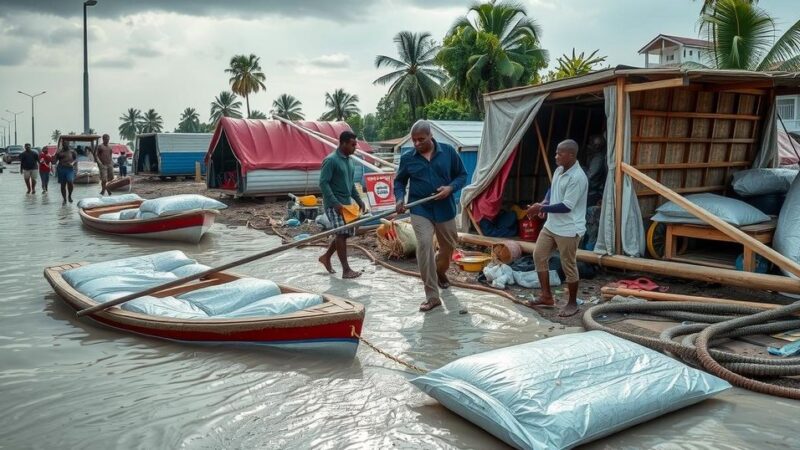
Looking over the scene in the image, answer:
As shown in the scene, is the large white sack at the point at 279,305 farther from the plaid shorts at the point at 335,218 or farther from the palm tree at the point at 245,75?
the palm tree at the point at 245,75

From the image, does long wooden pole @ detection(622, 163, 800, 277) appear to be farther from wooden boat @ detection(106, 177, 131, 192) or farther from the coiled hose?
wooden boat @ detection(106, 177, 131, 192)

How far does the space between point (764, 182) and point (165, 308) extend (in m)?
7.59

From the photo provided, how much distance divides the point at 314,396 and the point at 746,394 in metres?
2.87

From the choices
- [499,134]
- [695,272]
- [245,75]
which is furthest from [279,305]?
[245,75]

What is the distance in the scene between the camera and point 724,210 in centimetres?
731

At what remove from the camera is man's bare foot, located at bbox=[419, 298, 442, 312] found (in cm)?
640

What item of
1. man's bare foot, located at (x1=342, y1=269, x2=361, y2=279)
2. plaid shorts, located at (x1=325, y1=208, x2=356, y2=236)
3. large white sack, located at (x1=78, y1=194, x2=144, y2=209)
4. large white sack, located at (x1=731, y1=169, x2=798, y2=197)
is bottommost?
man's bare foot, located at (x1=342, y1=269, x2=361, y2=279)

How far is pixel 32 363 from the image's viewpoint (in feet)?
16.7

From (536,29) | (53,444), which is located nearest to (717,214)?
(53,444)

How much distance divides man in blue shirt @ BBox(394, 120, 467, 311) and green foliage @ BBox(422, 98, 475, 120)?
90.7 ft

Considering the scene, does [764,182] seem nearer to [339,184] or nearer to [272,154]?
[339,184]

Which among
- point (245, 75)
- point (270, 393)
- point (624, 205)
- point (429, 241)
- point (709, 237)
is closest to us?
point (270, 393)

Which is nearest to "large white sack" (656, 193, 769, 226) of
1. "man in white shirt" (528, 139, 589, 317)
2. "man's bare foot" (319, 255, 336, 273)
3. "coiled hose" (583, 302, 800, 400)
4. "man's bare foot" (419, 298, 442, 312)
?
"coiled hose" (583, 302, 800, 400)

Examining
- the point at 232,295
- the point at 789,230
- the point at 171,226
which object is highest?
the point at 789,230
